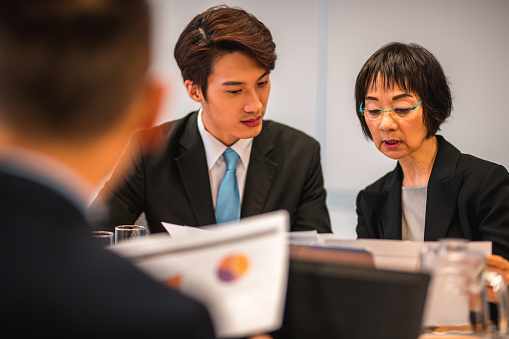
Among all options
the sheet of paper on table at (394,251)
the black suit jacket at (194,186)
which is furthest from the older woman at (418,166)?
the sheet of paper on table at (394,251)

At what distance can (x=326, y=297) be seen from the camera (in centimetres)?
82

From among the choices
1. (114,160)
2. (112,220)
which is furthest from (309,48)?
(114,160)

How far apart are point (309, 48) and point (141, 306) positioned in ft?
12.6

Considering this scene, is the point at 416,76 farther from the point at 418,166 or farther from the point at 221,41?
the point at 221,41

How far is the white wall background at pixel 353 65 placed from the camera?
3.68 m

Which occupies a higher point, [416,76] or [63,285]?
[416,76]

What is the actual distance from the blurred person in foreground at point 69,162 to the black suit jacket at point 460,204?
140cm

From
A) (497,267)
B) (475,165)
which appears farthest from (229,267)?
(475,165)

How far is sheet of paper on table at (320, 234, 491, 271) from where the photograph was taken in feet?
3.06

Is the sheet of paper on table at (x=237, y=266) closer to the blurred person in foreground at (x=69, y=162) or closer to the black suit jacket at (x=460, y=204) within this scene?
the blurred person in foreground at (x=69, y=162)

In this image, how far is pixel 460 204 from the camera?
6.00ft

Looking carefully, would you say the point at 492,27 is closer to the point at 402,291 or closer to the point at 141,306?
the point at 402,291

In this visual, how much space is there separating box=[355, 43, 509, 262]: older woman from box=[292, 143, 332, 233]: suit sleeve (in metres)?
0.14

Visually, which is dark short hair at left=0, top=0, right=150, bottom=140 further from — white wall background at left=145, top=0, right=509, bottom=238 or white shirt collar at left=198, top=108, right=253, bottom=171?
white wall background at left=145, top=0, right=509, bottom=238
